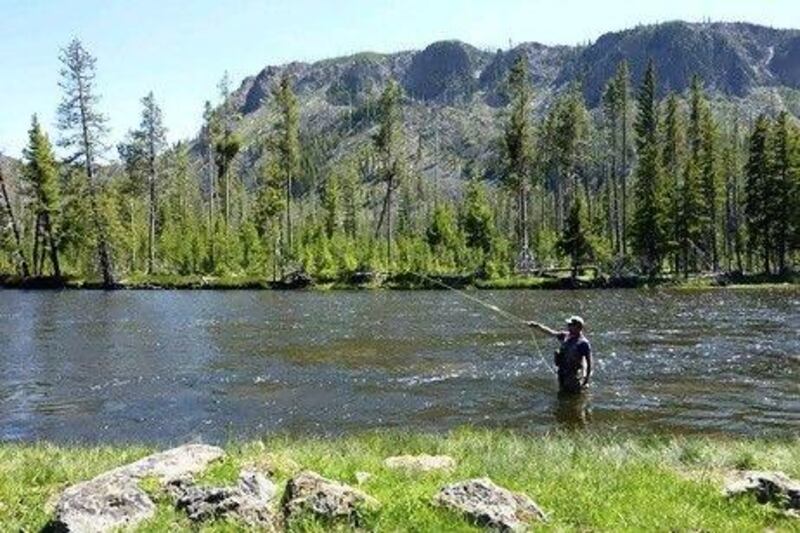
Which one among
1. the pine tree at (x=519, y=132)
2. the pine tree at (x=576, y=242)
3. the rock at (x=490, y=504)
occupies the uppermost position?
the pine tree at (x=519, y=132)

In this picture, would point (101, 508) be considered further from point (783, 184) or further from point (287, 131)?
point (783, 184)

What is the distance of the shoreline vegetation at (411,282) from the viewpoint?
264 ft

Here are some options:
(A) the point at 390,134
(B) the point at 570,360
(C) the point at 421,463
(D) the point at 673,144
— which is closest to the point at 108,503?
(C) the point at 421,463

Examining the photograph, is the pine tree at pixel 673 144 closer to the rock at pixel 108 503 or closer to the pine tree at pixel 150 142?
the pine tree at pixel 150 142

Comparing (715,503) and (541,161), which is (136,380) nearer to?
(715,503)

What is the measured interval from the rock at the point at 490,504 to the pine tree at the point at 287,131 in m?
85.5

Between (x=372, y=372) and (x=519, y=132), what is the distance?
2739 inches

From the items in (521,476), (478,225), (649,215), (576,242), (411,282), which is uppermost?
(649,215)

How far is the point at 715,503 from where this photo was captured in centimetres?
1030

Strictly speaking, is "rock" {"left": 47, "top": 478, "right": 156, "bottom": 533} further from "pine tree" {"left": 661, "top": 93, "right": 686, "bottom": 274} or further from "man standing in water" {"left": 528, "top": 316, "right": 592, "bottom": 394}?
"pine tree" {"left": 661, "top": 93, "right": 686, "bottom": 274}

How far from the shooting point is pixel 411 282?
3233 inches

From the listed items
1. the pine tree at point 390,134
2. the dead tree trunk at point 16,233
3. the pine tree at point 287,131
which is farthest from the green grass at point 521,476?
the dead tree trunk at point 16,233

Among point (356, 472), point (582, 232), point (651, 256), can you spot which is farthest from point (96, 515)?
point (651, 256)

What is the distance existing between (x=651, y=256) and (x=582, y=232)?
9.64m
